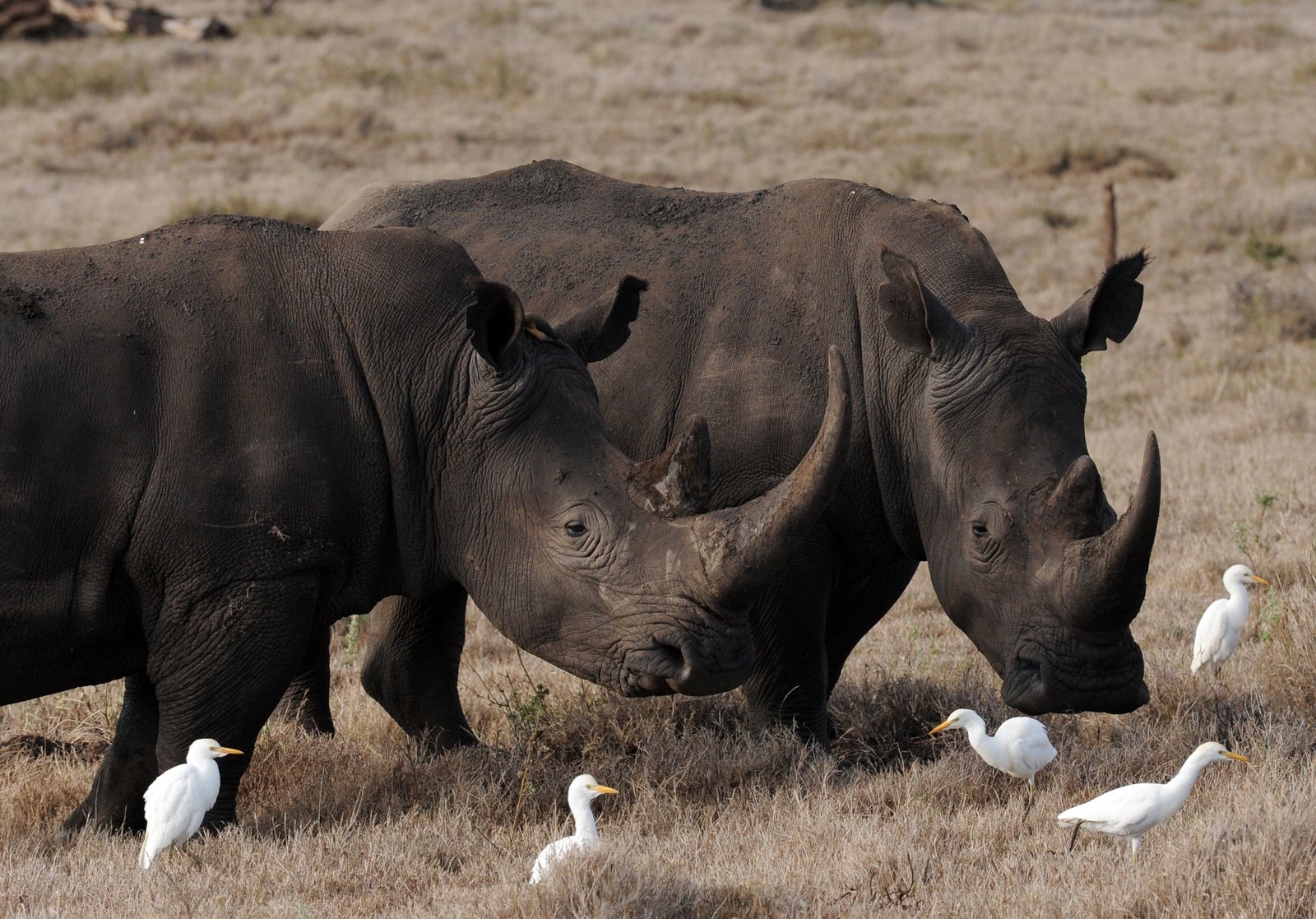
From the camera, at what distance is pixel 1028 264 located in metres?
20.1

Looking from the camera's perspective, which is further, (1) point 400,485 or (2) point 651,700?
(2) point 651,700

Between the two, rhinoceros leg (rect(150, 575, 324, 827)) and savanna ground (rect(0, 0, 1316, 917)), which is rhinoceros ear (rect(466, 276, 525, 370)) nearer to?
rhinoceros leg (rect(150, 575, 324, 827))

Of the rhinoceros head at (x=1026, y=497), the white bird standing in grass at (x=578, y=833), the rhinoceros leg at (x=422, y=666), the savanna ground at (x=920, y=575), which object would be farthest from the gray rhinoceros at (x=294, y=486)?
the rhinoceros leg at (x=422, y=666)

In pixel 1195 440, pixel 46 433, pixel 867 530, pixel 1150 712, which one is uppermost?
pixel 46 433

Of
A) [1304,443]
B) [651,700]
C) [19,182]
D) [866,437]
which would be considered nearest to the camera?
[866,437]

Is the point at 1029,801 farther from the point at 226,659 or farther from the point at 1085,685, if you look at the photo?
the point at 226,659

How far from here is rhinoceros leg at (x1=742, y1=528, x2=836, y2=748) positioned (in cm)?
669

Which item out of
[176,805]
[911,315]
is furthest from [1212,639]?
[176,805]

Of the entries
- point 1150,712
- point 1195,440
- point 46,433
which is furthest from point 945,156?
point 46,433

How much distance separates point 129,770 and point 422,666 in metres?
1.45

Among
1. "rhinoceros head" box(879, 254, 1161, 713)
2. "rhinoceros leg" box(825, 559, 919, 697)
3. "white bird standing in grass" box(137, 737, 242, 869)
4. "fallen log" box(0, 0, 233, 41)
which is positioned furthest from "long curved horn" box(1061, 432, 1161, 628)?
"fallen log" box(0, 0, 233, 41)

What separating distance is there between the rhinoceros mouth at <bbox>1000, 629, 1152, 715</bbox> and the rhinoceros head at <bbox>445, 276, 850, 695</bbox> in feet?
3.41

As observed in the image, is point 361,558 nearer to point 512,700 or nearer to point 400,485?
point 400,485

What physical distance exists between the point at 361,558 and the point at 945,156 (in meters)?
21.7
